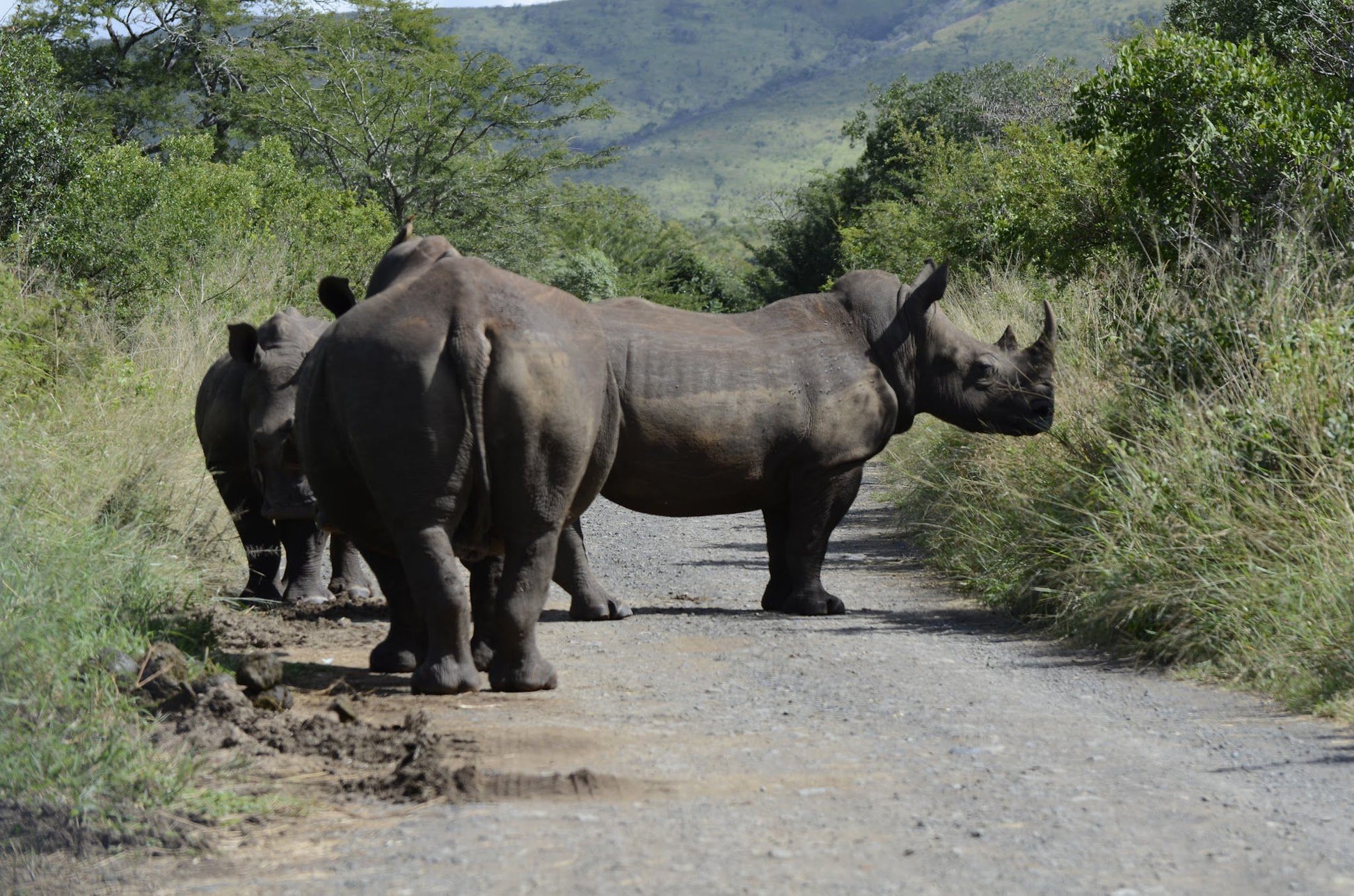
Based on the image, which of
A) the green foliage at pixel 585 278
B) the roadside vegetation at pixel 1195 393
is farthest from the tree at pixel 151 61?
the roadside vegetation at pixel 1195 393

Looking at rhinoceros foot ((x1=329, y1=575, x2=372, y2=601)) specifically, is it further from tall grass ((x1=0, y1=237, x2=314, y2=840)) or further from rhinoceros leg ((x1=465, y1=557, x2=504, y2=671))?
rhinoceros leg ((x1=465, y1=557, x2=504, y2=671))

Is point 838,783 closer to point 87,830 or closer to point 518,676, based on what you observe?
point 518,676

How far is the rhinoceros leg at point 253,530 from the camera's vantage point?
8914mm

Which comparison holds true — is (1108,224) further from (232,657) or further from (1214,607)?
(232,657)

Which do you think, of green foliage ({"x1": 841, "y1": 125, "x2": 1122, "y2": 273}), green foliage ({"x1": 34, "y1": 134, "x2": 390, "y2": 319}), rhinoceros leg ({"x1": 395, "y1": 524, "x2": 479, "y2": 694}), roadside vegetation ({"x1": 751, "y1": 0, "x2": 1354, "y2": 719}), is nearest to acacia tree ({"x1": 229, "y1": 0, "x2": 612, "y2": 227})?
green foliage ({"x1": 841, "y1": 125, "x2": 1122, "y2": 273})

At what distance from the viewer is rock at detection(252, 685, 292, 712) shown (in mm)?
5844

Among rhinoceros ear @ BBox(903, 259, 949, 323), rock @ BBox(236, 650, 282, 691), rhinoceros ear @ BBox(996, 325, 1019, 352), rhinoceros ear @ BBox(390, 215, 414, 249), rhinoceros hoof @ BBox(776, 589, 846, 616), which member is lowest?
rhinoceros hoof @ BBox(776, 589, 846, 616)

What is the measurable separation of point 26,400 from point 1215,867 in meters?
8.33

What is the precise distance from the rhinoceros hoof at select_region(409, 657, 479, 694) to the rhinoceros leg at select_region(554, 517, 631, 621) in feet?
7.96

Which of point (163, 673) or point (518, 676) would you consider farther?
point (518, 676)

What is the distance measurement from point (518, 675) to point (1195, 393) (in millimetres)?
3839

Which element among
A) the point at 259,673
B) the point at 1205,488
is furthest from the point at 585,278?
the point at 259,673

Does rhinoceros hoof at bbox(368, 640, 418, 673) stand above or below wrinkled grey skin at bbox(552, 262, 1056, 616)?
below

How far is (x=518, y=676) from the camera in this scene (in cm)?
639
